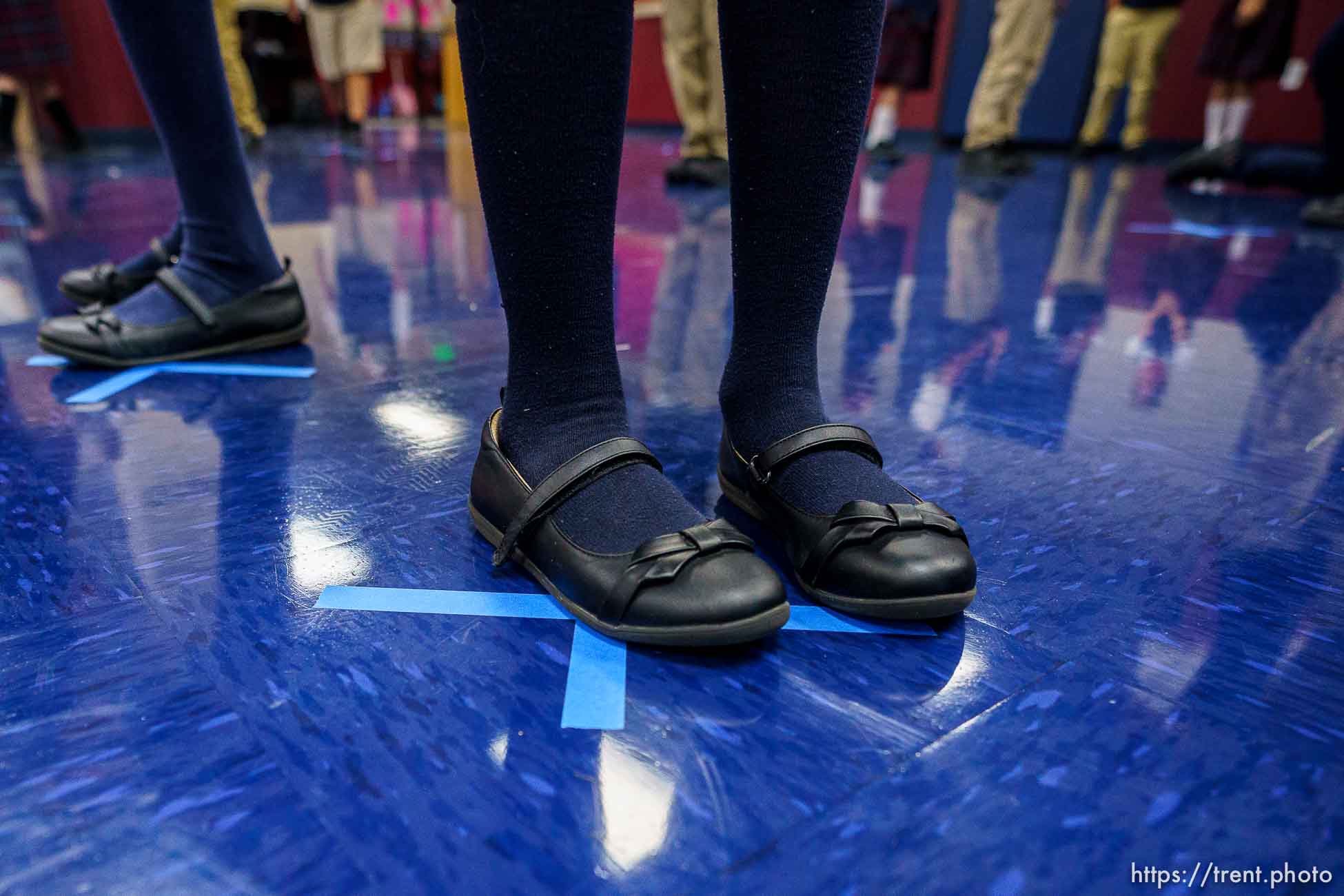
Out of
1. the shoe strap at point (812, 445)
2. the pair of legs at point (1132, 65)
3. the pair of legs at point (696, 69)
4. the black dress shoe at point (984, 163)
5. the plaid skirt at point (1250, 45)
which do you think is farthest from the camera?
the pair of legs at point (1132, 65)

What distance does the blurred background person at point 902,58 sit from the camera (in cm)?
473

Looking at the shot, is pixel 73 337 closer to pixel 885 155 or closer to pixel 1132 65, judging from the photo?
pixel 885 155

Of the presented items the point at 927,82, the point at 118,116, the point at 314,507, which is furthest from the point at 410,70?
the point at 314,507

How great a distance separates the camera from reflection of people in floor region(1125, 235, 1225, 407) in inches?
41.1

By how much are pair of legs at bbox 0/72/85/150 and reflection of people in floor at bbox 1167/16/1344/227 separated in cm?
570

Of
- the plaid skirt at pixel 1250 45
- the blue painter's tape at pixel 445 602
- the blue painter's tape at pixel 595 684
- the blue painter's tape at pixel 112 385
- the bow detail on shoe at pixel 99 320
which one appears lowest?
the blue painter's tape at pixel 112 385

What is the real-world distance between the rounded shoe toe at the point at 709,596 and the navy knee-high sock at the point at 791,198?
10cm

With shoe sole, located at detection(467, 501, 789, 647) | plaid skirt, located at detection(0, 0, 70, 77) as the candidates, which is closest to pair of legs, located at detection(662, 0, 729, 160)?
shoe sole, located at detection(467, 501, 789, 647)

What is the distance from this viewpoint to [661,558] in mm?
496

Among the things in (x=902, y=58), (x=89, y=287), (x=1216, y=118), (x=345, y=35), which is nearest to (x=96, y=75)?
(x=345, y=35)

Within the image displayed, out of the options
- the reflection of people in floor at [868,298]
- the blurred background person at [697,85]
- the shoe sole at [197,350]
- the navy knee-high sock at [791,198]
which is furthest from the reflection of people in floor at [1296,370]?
the blurred background person at [697,85]

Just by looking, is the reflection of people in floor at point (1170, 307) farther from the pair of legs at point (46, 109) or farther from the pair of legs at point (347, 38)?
the pair of legs at point (46, 109)

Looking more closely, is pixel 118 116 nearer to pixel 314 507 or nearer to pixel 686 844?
pixel 314 507

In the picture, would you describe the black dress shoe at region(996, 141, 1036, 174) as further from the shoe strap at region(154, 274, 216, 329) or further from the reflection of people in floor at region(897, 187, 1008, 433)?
the shoe strap at region(154, 274, 216, 329)
